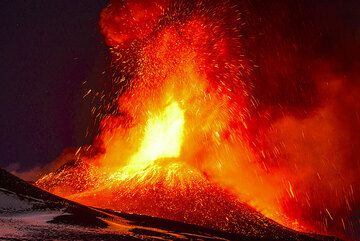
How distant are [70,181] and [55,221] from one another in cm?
3265

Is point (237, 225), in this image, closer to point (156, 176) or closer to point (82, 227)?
point (156, 176)

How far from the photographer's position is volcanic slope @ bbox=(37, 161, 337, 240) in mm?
36831

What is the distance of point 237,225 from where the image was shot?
3700cm

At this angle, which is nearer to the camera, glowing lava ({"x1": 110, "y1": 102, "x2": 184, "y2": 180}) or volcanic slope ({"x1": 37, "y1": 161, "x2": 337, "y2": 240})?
volcanic slope ({"x1": 37, "y1": 161, "x2": 337, "y2": 240})

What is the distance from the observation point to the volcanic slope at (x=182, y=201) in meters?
36.8

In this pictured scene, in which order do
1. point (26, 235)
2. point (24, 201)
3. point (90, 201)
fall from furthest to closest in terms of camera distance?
point (90, 201) < point (24, 201) < point (26, 235)

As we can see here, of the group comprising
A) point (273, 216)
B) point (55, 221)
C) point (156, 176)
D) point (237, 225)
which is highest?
point (55, 221)

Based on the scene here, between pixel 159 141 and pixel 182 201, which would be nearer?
pixel 182 201

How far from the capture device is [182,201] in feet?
136

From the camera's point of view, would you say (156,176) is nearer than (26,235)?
No

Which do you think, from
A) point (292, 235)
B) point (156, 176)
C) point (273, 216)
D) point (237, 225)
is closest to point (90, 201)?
point (156, 176)

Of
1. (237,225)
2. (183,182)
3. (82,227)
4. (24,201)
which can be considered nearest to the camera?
(82,227)

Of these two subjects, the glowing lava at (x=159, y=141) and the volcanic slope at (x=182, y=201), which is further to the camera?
the glowing lava at (x=159, y=141)

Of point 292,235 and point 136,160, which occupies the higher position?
point 136,160
